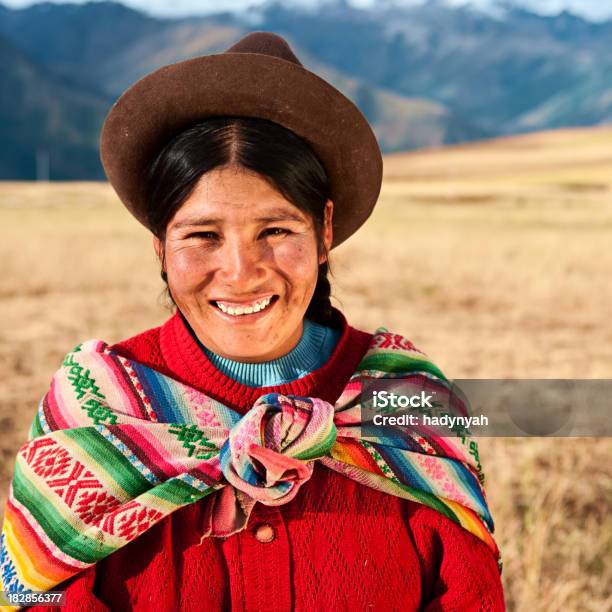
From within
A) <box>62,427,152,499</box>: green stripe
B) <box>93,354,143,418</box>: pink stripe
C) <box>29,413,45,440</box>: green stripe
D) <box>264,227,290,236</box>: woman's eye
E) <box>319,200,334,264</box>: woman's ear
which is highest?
<box>319,200,334,264</box>: woman's ear

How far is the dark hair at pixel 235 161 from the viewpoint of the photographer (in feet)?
6.11

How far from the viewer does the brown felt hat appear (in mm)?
1854

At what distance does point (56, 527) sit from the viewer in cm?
185

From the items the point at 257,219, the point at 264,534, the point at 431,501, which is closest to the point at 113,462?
the point at 264,534

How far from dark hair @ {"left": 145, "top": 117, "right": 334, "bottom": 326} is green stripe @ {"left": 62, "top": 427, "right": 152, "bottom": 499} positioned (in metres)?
0.50

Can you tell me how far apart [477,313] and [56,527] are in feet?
29.9

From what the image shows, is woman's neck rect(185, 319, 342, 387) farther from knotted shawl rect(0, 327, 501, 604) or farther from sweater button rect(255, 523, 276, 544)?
sweater button rect(255, 523, 276, 544)

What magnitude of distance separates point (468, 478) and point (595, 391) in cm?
422

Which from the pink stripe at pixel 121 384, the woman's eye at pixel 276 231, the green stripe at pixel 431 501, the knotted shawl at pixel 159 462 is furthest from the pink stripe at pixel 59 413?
the green stripe at pixel 431 501

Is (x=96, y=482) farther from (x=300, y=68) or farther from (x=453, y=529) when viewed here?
(x=300, y=68)

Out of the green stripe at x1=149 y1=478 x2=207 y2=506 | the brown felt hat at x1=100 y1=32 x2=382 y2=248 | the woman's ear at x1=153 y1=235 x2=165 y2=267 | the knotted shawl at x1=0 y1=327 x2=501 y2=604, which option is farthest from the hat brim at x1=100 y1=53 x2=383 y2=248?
the green stripe at x1=149 y1=478 x2=207 y2=506

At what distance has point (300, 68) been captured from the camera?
6.25 ft

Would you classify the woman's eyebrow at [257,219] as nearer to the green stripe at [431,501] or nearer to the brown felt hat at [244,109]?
the brown felt hat at [244,109]

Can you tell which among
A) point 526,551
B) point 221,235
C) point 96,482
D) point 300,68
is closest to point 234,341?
point 221,235
